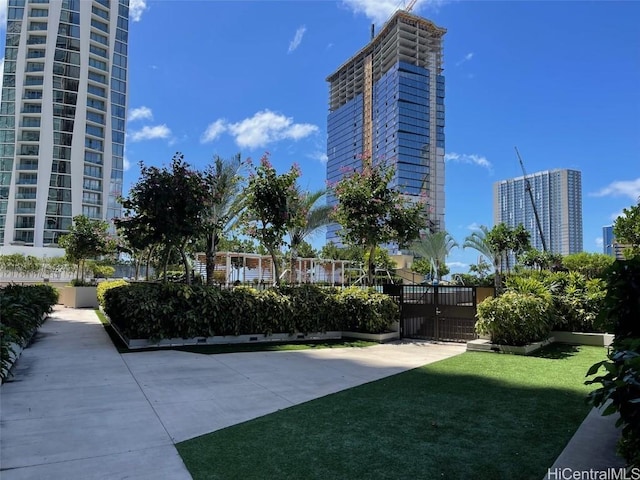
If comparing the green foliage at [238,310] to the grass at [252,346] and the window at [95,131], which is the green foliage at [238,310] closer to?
the grass at [252,346]

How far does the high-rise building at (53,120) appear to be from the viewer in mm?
68562

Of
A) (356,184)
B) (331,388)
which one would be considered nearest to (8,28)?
(356,184)

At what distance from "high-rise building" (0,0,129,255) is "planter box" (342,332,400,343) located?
6822 cm

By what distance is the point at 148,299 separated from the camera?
1005cm

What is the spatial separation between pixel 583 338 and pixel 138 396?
1034cm

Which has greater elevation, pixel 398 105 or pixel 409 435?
pixel 398 105

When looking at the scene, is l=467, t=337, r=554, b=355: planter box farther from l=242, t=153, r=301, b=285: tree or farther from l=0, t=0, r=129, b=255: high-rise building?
l=0, t=0, r=129, b=255: high-rise building

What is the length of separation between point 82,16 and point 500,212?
255ft

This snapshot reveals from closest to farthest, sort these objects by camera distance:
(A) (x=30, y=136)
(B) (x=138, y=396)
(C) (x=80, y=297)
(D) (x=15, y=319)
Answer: (B) (x=138, y=396) < (D) (x=15, y=319) < (C) (x=80, y=297) < (A) (x=30, y=136)

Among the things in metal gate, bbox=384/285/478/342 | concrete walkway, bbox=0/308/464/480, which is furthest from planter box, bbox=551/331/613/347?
concrete walkway, bbox=0/308/464/480

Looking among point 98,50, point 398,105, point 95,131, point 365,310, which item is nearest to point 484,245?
point 365,310

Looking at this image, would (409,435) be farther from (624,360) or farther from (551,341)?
(551,341)

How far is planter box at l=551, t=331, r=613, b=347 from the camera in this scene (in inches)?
419

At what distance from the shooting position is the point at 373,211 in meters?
14.6
